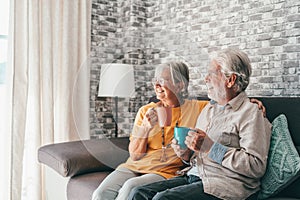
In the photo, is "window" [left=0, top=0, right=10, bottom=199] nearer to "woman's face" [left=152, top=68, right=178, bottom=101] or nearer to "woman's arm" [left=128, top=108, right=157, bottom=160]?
"woman's arm" [left=128, top=108, right=157, bottom=160]

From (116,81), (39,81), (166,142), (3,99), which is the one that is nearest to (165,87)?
(166,142)

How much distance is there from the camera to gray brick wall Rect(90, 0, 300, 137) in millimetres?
2559

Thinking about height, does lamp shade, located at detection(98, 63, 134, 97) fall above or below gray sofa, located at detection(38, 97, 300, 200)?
above

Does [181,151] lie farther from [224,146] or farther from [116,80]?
[116,80]

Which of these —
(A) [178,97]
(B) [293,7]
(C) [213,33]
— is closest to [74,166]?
(A) [178,97]

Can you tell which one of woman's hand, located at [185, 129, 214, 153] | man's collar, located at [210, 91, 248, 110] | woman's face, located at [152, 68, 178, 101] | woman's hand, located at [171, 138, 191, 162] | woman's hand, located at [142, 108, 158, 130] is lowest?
woman's hand, located at [171, 138, 191, 162]

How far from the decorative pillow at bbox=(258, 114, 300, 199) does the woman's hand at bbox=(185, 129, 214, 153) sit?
1.06ft

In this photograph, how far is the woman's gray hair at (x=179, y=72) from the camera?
2.26 metres

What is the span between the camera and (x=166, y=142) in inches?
89.7

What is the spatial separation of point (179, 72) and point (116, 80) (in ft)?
1.57

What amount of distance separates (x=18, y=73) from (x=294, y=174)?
7.33ft

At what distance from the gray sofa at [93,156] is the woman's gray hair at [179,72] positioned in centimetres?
48

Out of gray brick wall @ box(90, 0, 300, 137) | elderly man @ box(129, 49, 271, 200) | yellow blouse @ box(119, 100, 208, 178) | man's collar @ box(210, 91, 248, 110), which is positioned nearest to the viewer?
elderly man @ box(129, 49, 271, 200)

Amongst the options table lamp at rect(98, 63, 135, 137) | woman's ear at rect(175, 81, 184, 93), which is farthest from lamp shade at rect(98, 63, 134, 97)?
woman's ear at rect(175, 81, 184, 93)
